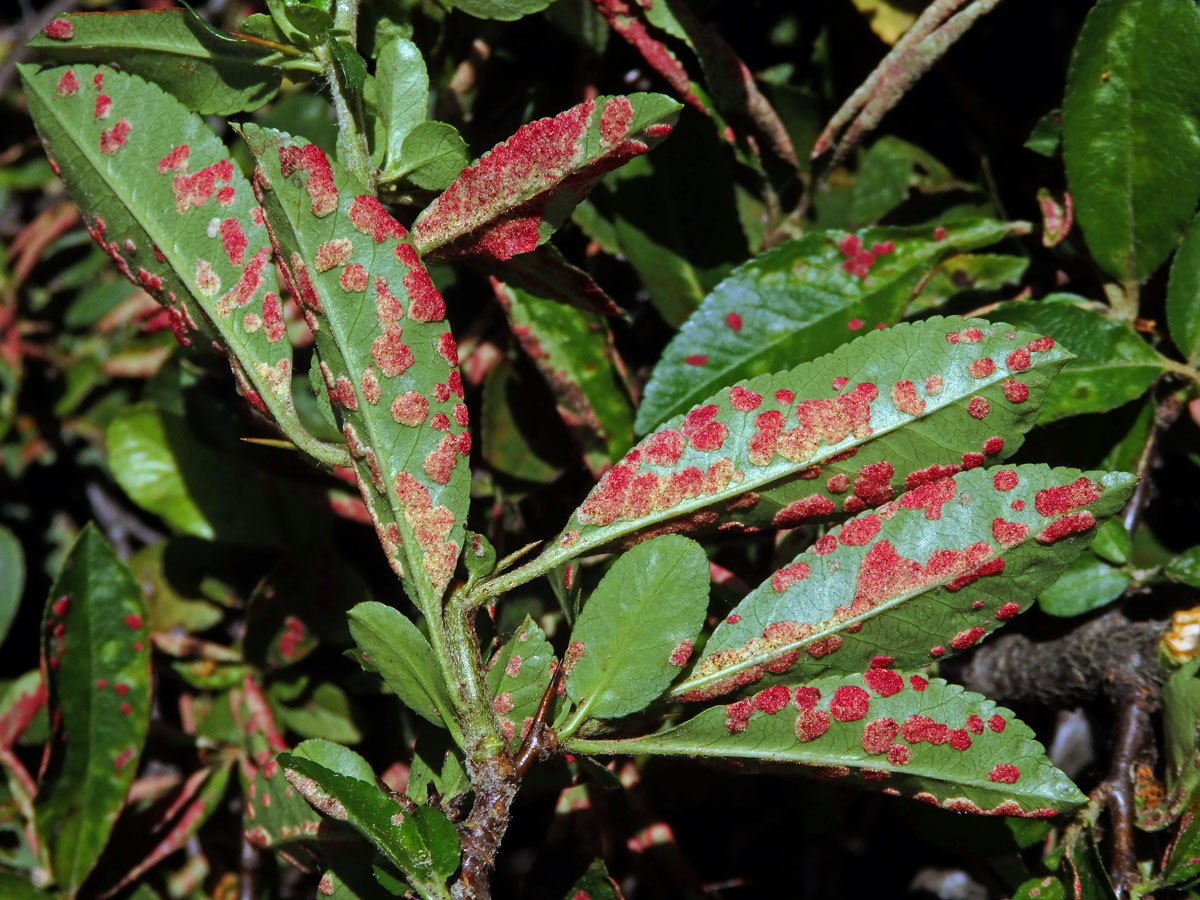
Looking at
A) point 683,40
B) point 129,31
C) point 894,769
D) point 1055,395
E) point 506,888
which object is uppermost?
point 129,31

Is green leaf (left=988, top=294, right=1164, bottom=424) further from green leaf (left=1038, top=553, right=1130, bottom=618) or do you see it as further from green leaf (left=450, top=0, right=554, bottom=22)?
green leaf (left=450, top=0, right=554, bottom=22)

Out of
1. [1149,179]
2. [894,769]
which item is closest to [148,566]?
[894,769]

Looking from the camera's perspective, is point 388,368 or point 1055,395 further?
point 1055,395

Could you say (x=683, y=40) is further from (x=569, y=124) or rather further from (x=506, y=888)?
(x=506, y=888)

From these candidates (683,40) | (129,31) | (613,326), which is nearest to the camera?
(129,31)

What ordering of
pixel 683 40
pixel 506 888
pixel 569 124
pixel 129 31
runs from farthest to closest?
pixel 506 888 → pixel 683 40 → pixel 129 31 → pixel 569 124

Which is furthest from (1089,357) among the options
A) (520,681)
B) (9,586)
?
(9,586)

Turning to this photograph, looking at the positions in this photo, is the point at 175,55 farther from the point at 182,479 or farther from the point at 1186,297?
the point at 1186,297

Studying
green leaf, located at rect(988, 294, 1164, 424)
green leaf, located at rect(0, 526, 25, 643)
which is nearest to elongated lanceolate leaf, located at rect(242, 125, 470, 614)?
green leaf, located at rect(988, 294, 1164, 424)
